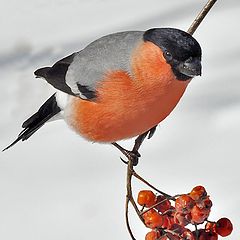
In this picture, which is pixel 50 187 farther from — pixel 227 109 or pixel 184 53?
pixel 184 53

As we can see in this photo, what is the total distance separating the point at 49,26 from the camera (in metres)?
2.31

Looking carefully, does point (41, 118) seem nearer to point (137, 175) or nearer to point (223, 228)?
point (137, 175)

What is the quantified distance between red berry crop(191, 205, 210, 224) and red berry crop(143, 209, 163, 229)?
5cm

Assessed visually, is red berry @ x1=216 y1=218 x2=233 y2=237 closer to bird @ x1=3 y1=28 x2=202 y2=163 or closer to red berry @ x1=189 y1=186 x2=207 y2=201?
red berry @ x1=189 y1=186 x2=207 y2=201

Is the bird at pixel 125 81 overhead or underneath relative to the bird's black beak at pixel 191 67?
overhead

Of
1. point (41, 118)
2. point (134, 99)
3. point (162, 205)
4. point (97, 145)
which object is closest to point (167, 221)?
point (162, 205)

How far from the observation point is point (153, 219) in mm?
1108

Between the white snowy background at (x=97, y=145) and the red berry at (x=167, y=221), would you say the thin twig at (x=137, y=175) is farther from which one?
the white snowy background at (x=97, y=145)

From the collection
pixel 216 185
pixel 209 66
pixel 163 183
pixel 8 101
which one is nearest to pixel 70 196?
pixel 163 183

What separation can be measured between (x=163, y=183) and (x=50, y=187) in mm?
248

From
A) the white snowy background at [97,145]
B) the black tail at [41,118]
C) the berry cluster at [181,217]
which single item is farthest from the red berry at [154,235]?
the white snowy background at [97,145]

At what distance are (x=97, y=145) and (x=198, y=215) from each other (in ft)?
2.62

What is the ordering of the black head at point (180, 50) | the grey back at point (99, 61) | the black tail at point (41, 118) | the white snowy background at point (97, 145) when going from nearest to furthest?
the black head at point (180, 50)
the grey back at point (99, 61)
the black tail at point (41, 118)
the white snowy background at point (97, 145)

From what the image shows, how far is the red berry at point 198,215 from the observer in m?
1.08
